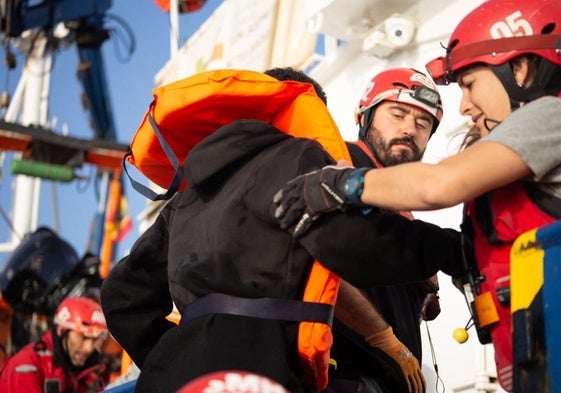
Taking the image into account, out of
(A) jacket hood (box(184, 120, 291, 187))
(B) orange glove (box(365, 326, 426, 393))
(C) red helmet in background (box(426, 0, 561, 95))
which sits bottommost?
(B) orange glove (box(365, 326, 426, 393))

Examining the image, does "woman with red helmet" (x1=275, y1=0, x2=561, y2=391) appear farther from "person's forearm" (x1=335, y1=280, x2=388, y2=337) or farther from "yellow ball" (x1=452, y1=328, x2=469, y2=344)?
"person's forearm" (x1=335, y1=280, x2=388, y2=337)

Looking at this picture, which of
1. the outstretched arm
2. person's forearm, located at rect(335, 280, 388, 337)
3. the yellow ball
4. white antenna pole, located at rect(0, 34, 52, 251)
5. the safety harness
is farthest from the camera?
white antenna pole, located at rect(0, 34, 52, 251)

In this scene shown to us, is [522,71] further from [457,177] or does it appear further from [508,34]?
[457,177]

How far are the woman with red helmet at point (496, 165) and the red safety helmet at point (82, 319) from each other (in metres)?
5.49

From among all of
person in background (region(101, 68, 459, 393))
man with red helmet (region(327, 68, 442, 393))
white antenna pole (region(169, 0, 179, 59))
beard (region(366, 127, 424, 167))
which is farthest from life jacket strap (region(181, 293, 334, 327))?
white antenna pole (region(169, 0, 179, 59))

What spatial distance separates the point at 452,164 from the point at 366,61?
21.0 ft

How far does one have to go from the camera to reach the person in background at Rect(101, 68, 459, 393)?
2.43 meters

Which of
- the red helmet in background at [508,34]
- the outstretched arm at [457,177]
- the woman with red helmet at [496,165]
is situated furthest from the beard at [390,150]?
the outstretched arm at [457,177]

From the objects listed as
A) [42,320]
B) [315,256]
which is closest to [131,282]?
[315,256]

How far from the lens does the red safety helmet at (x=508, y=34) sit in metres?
2.52

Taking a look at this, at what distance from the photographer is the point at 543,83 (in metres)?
2.52

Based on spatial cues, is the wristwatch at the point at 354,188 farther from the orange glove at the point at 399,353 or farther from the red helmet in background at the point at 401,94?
the red helmet in background at the point at 401,94

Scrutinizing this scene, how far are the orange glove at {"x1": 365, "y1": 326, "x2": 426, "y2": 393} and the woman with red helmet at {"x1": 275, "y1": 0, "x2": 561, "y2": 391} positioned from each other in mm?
706

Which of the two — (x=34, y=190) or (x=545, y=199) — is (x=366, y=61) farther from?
(x=34, y=190)
